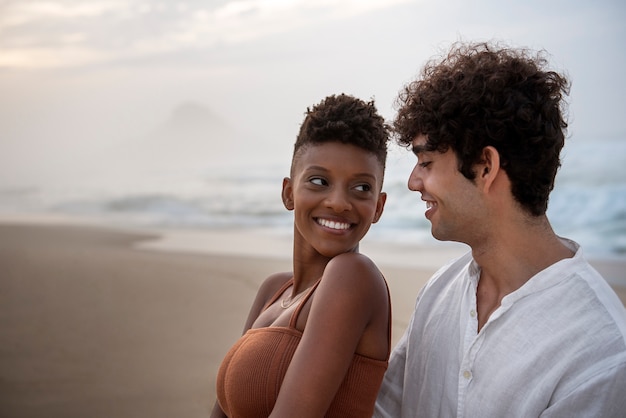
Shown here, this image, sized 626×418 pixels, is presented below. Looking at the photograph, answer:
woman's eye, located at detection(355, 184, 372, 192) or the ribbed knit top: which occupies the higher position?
woman's eye, located at detection(355, 184, 372, 192)

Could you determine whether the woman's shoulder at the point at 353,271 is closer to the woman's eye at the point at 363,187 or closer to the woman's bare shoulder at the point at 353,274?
the woman's bare shoulder at the point at 353,274

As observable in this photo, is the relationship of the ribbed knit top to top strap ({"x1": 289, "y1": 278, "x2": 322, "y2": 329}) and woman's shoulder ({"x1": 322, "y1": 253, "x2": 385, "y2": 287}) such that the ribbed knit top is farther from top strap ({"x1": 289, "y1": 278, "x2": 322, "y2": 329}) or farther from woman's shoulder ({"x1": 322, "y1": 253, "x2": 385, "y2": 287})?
woman's shoulder ({"x1": 322, "y1": 253, "x2": 385, "y2": 287})

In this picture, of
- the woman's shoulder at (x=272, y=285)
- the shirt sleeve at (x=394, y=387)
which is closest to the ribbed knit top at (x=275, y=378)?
the shirt sleeve at (x=394, y=387)

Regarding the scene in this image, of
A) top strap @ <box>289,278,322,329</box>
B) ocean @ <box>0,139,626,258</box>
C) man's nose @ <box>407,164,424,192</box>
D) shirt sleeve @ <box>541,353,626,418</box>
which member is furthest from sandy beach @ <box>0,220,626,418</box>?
shirt sleeve @ <box>541,353,626,418</box>

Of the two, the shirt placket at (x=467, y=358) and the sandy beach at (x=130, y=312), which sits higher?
the shirt placket at (x=467, y=358)

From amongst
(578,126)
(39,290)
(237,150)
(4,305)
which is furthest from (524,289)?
(237,150)

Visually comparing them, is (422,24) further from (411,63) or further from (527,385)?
(527,385)

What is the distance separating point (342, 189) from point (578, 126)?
16851 mm

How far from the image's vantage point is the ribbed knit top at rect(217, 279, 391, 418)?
7.38 ft

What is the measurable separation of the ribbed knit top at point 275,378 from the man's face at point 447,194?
519mm

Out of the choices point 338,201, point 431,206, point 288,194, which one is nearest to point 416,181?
point 431,206

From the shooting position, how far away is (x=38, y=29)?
74.2ft

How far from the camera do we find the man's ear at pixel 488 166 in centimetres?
236

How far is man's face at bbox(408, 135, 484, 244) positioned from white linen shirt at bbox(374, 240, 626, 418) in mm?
180
